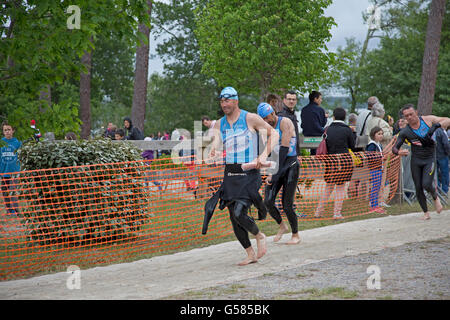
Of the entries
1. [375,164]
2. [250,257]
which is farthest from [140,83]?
[250,257]

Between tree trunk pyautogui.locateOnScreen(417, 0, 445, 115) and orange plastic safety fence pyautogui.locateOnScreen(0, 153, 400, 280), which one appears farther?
tree trunk pyautogui.locateOnScreen(417, 0, 445, 115)

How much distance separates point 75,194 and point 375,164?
6415mm

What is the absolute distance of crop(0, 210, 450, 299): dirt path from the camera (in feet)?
17.7

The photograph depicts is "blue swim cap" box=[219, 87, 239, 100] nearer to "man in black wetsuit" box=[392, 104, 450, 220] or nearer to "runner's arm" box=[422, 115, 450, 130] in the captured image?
"man in black wetsuit" box=[392, 104, 450, 220]

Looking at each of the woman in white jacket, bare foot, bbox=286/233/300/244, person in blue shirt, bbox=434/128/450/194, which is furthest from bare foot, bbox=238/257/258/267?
person in blue shirt, bbox=434/128/450/194

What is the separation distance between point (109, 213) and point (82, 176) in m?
0.63

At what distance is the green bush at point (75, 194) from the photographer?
7.63 metres

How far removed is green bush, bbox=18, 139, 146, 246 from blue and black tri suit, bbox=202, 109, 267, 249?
1.83 metres

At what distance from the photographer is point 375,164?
11.6 metres

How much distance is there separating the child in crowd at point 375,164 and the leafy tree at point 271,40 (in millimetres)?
9059

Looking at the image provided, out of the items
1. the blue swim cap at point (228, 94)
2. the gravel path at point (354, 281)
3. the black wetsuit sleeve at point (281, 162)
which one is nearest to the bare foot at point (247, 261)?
the gravel path at point (354, 281)

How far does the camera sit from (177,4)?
49.2m
